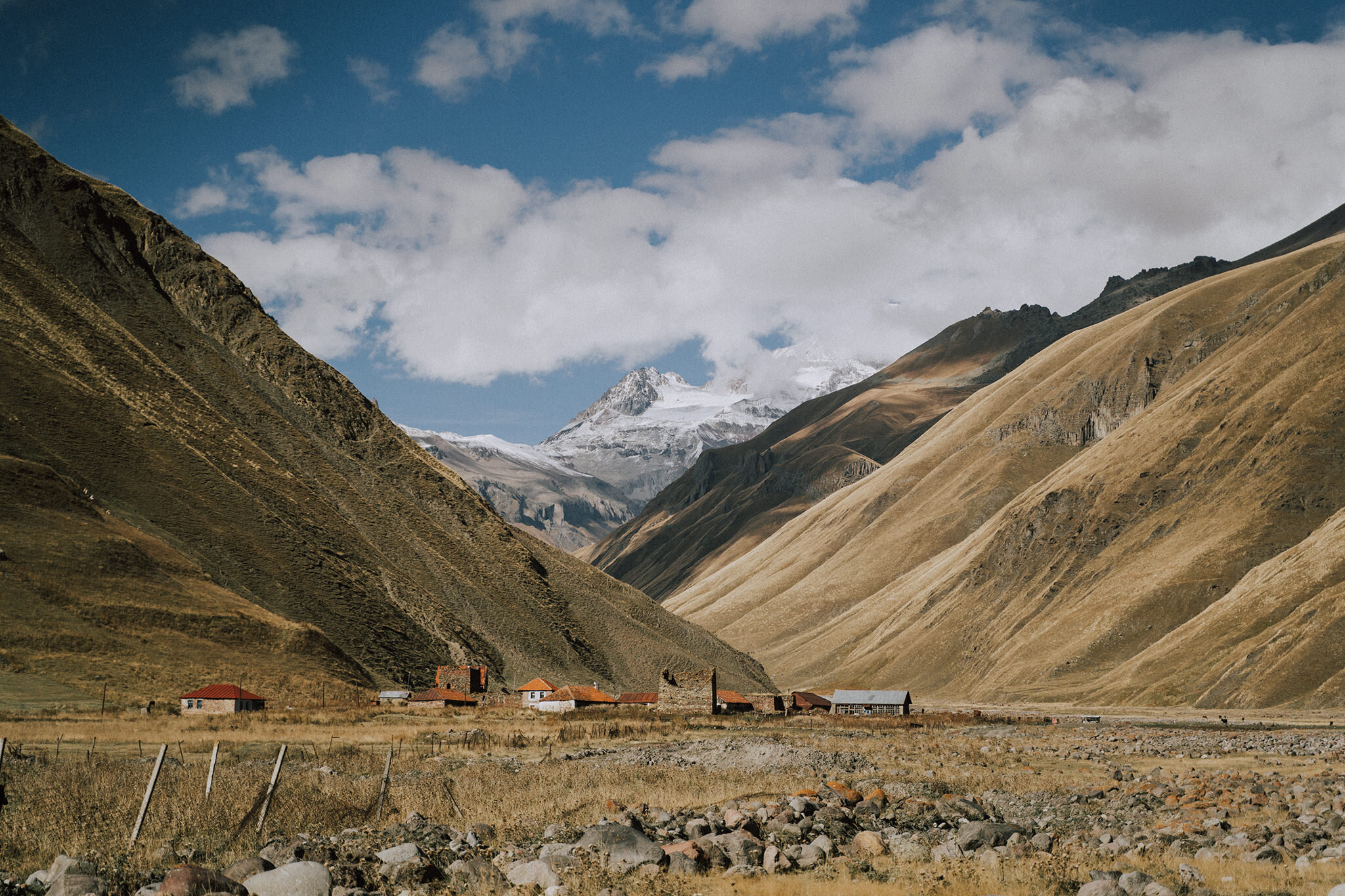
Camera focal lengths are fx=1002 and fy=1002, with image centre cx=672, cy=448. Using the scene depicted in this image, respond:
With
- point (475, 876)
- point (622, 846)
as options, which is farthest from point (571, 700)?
point (475, 876)

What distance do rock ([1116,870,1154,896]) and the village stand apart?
47196 mm

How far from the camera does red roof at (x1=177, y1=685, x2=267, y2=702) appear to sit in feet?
173

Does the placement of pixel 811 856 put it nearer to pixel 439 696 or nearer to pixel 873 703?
pixel 439 696

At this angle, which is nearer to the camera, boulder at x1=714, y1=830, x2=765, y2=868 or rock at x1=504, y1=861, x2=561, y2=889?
rock at x1=504, y1=861, x2=561, y2=889

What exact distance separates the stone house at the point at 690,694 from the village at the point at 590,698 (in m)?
0.05

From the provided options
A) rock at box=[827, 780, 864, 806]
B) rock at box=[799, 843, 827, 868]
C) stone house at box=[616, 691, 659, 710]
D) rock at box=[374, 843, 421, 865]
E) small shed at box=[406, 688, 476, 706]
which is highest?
rock at box=[374, 843, 421, 865]

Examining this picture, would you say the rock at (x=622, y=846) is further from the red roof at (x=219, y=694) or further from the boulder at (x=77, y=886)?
the red roof at (x=219, y=694)

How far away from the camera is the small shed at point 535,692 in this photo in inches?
3211

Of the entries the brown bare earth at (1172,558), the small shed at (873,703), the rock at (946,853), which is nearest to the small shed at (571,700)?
the small shed at (873,703)

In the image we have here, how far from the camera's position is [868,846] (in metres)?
18.7

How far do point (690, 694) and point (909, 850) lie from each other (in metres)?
51.5

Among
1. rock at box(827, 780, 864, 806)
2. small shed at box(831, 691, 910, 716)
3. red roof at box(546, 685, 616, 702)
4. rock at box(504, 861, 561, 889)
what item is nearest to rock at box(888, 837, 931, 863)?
rock at box(827, 780, 864, 806)

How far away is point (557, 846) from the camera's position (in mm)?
17875

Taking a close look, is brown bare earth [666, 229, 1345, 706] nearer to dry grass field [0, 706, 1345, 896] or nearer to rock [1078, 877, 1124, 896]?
dry grass field [0, 706, 1345, 896]
